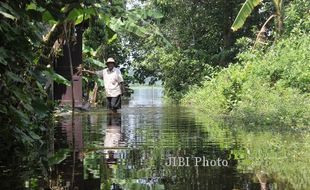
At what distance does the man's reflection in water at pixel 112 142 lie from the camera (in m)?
5.90

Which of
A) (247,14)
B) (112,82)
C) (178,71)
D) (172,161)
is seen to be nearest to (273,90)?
(112,82)

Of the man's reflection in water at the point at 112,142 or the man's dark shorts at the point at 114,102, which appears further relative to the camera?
the man's dark shorts at the point at 114,102

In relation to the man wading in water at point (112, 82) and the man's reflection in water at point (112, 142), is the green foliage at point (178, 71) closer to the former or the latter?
the man wading in water at point (112, 82)

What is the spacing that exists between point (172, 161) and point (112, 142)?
1963 mm

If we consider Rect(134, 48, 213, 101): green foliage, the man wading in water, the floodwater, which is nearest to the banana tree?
the man wading in water

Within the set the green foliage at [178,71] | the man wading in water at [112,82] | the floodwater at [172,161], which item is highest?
the green foliage at [178,71]

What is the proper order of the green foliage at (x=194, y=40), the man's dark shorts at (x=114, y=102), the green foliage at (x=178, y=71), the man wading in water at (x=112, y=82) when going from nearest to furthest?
the man wading in water at (x=112, y=82) < the man's dark shorts at (x=114, y=102) < the green foliage at (x=194, y=40) < the green foliage at (x=178, y=71)

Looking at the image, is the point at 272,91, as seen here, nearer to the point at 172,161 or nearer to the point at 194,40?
the point at 172,161

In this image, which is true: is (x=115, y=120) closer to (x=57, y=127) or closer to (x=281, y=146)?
(x=57, y=127)

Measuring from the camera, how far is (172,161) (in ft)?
19.4

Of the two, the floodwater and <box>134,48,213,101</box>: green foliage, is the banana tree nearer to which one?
<box>134,48,213,101</box>: green foliage

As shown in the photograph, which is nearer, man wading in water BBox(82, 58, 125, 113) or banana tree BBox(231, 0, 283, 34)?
man wading in water BBox(82, 58, 125, 113)

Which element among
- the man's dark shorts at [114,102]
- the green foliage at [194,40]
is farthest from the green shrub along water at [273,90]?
→ the green foliage at [194,40]

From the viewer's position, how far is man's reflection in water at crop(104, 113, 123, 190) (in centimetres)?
590
